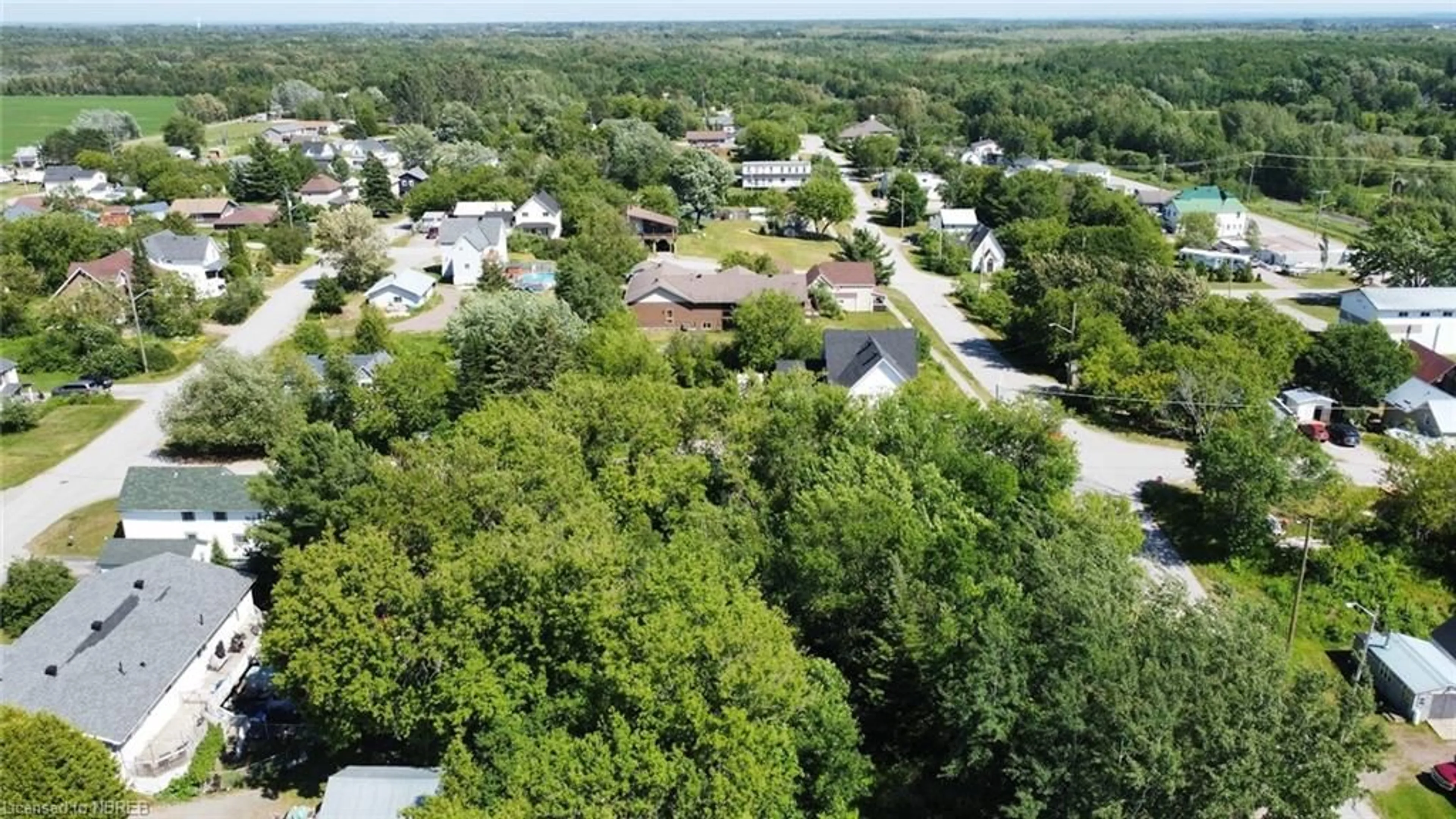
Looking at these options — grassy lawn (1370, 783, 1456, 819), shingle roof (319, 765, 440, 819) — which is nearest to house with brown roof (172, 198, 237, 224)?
shingle roof (319, 765, 440, 819)

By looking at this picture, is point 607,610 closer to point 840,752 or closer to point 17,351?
point 840,752

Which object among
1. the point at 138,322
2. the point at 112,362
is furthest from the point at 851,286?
the point at 112,362

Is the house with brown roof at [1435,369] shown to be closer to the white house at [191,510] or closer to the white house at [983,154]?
the white house at [191,510]

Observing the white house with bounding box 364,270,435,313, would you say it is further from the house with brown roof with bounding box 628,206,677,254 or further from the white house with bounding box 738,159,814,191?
the white house with bounding box 738,159,814,191

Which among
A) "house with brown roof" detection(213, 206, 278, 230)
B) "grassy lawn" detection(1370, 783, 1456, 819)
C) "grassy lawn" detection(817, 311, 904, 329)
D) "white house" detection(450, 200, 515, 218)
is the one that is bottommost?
"grassy lawn" detection(817, 311, 904, 329)

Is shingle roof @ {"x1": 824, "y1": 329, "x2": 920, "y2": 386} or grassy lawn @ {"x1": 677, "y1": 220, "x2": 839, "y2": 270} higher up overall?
shingle roof @ {"x1": 824, "y1": 329, "x2": 920, "y2": 386}

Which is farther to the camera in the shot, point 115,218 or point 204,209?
point 204,209

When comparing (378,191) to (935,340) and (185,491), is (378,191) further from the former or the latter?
(185,491)
